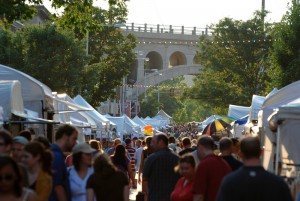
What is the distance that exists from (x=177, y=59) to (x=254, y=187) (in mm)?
139803

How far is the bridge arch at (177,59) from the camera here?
143250mm

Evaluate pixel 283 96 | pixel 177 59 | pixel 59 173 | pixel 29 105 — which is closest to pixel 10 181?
pixel 59 173

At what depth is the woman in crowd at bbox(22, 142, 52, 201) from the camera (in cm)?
978

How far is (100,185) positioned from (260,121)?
11.5m

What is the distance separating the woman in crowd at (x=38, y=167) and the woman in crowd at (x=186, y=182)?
1.73 meters

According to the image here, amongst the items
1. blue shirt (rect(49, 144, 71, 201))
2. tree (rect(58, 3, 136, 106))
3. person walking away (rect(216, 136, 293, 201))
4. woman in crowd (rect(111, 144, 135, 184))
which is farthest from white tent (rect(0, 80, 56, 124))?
tree (rect(58, 3, 136, 106))

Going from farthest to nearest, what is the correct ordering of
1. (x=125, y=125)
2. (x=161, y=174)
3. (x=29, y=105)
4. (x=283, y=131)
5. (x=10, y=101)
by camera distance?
(x=125, y=125) < (x=29, y=105) < (x=10, y=101) < (x=283, y=131) < (x=161, y=174)

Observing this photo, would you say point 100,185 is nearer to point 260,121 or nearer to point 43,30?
point 260,121

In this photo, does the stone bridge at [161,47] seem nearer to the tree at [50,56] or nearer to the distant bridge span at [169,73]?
the distant bridge span at [169,73]

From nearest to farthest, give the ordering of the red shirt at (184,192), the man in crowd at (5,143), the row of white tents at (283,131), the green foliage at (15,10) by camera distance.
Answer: the man in crowd at (5,143) < the red shirt at (184,192) < the row of white tents at (283,131) < the green foliage at (15,10)

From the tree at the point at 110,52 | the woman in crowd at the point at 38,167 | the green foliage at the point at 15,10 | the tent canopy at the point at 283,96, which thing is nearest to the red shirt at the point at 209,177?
the woman in crowd at the point at 38,167

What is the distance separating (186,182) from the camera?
1122 cm

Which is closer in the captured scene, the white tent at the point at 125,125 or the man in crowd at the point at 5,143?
the man in crowd at the point at 5,143

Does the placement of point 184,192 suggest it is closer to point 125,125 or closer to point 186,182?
point 186,182
